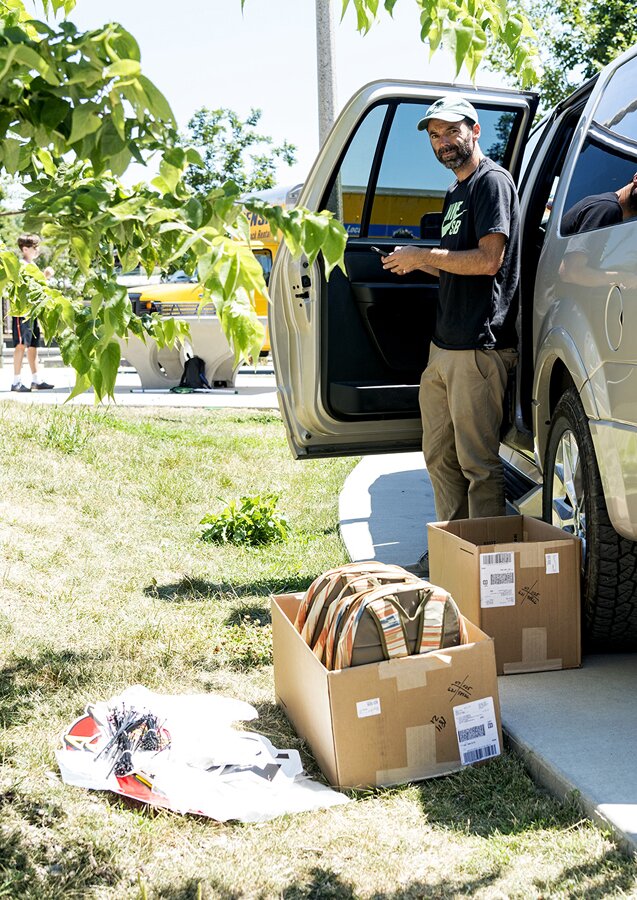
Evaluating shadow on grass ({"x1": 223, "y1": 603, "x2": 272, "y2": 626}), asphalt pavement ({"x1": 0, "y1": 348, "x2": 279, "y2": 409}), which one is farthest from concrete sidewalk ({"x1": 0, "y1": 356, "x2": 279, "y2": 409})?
shadow on grass ({"x1": 223, "y1": 603, "x2": 272, "y2": 626})

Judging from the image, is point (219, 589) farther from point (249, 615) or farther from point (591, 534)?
point (591, 534)

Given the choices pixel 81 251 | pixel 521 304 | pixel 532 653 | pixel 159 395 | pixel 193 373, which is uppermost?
pixel 81 251

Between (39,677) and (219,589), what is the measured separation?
1444 millimetres

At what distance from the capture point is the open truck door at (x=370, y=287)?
4.86 meters

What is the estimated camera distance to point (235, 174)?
29578mm

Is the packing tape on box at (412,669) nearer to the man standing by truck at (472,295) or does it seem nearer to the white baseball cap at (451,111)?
the man standing by truck at (472,295)

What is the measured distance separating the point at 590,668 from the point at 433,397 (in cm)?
146

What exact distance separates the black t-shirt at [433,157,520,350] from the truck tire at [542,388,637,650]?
1.99 ft

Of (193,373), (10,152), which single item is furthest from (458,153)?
(193,373)

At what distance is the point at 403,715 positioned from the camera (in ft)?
9.95

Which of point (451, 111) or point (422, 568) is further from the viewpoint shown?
point (422, 568)

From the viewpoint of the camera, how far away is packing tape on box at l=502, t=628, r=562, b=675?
147 inches

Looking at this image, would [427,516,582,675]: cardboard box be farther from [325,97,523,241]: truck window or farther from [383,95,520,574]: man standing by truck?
[325,97,523,241]: truck window

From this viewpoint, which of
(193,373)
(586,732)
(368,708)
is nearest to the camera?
(368,708)
